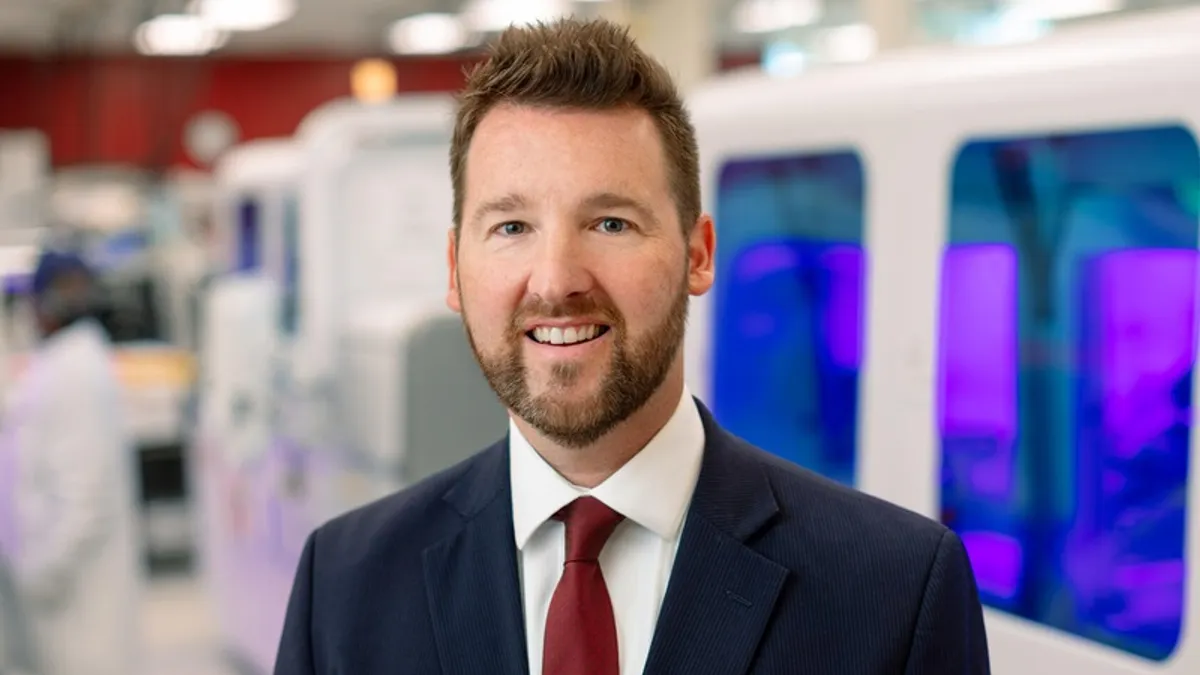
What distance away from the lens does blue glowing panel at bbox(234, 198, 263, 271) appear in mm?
5910

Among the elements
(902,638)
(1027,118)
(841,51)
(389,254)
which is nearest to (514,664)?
(902,638)

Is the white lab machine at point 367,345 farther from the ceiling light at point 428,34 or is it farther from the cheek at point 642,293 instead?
the ceiling light at point 428,34

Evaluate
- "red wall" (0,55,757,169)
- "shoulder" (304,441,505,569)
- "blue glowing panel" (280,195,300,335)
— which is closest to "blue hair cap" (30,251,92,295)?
"blue glowing panel" (280,195,300,335)

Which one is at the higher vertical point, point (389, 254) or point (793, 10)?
point (793, 10)

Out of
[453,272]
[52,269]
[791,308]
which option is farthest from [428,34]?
[453,272]

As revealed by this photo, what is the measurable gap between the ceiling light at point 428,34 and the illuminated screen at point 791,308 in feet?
30.5

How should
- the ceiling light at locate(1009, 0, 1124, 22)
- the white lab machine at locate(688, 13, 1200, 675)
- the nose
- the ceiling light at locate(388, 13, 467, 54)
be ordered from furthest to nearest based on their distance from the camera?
the ceiling light at locate(388, 13, 467, 54), the ceiling light at locate(1009, 0, 1124, 22), the white lab machine at locate(688, 13, 1200, 675), the nose

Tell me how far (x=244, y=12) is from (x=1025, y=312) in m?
9.60

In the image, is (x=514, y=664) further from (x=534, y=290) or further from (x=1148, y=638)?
(x=1148, y=638)

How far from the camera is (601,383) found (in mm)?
1121

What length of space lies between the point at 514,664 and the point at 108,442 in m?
3.11

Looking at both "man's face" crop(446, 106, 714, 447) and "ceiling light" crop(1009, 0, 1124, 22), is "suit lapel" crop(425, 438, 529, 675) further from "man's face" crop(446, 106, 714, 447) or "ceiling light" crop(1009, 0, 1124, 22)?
"ceiling light" crop(1009, 0, 1124, 22)

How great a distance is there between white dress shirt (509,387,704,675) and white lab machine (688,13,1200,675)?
707 millimetres

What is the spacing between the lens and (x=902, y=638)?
44.6 inches
